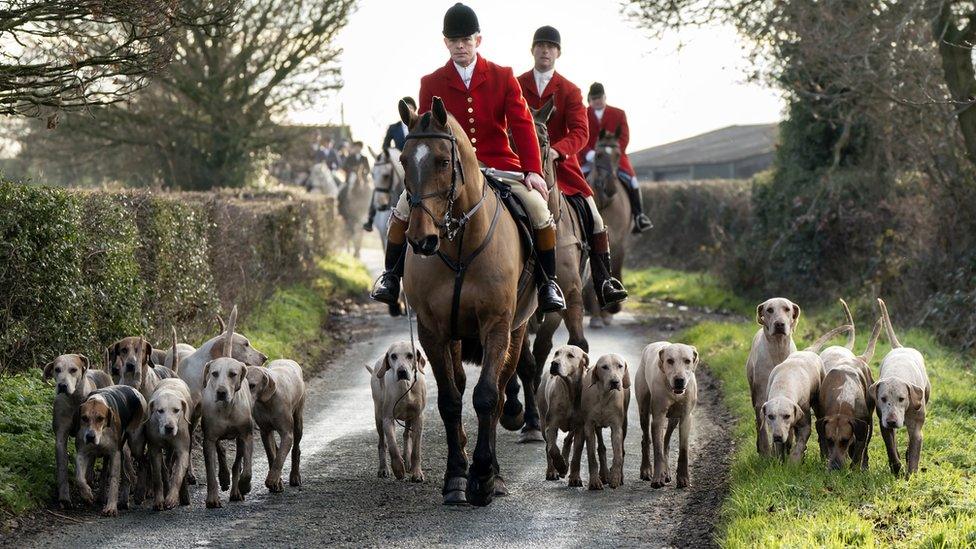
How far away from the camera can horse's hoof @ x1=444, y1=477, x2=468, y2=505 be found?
26.0ft

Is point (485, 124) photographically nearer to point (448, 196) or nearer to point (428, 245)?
point (448, 196)

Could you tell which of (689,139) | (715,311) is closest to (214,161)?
(715,311)

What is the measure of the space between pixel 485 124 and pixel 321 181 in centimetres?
2704

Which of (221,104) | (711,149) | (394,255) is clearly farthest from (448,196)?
(711,149)

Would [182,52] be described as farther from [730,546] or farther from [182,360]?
[730,546]

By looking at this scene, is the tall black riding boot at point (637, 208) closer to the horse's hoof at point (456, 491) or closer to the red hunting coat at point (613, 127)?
the red hunting coat at point (613, 127)

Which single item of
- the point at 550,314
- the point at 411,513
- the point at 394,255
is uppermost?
the point at 394,255

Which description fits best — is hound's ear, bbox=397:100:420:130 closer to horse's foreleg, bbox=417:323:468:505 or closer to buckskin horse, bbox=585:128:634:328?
horse's foreleg, bbox=417:323:468:505

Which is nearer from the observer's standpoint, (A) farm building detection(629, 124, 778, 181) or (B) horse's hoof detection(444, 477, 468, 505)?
Answer: (B) horse's hoof detection(444, 477, 468, 505)

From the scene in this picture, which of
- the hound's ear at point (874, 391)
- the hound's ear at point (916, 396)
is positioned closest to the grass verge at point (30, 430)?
A: the hound's ear at point (874, 391)

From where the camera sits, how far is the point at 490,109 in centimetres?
902

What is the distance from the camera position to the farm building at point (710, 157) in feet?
153

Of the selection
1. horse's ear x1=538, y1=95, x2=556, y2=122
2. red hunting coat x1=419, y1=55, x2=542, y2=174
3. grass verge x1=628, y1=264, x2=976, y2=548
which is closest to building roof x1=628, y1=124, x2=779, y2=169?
horse's ear x1=538, y1=95, x2=556, y2=122

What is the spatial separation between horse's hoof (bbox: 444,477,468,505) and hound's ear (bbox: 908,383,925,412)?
2.69 m
